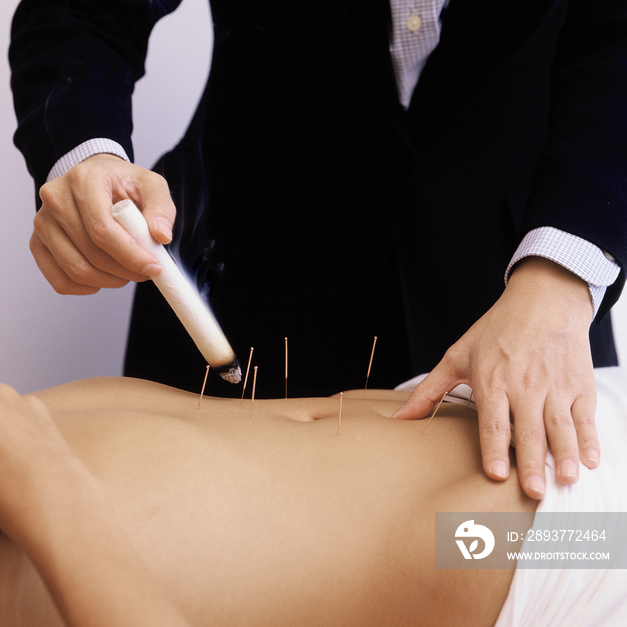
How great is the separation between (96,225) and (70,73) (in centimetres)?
44

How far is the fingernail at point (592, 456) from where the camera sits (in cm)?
73

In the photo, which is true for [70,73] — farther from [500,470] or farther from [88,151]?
[500,470]

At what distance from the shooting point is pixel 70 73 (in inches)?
41.3

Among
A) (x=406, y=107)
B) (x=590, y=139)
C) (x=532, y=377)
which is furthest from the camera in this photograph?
(x=406, y=107)

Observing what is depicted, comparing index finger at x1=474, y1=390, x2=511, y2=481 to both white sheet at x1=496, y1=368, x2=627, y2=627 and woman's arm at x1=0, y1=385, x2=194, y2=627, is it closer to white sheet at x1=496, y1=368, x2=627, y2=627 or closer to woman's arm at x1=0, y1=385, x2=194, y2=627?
white sheet at x1=496, y1=368, x2=627, y2=627

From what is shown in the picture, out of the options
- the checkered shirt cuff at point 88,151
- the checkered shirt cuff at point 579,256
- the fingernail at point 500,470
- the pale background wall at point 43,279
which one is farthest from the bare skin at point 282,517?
the pale background wall at point 43,279

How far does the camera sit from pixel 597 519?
70cm

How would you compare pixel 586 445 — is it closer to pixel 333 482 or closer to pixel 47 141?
pixel 333 482

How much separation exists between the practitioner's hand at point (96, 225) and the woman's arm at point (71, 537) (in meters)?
0.31

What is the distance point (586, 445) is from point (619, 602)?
20 centimetres

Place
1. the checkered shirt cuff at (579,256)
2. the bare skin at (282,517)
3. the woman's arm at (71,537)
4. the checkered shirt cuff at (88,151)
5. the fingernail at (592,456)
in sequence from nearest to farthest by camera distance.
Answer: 1. the woman's arm at (71,537)
2. the bare skin at (282,517)
3. the fingernail at (592,456)
4. the checkered shirt cuff at (579,256)
5. the checkered shirt cuff at (88,151)

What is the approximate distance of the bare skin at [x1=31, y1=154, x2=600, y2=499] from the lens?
74 cm

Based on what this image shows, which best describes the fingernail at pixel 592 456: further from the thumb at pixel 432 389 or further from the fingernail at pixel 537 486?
the thumb at pixel 432 389

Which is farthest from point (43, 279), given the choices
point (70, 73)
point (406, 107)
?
point (406, 107)
